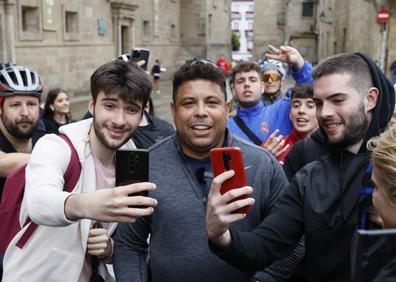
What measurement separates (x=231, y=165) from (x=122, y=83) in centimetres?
88

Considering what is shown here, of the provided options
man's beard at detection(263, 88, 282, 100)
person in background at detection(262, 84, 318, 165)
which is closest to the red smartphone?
person in background at detection(262, 84, 318, 165)

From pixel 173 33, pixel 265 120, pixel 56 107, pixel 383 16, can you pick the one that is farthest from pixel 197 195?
pixel 173 33

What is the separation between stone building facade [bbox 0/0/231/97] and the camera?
54.5 ft

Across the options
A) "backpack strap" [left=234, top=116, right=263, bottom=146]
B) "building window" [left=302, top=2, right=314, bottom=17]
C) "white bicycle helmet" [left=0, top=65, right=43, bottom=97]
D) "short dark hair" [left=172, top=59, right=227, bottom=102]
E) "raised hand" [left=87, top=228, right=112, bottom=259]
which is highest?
"building window" [left=302, top=2, right=314, bottom=17]

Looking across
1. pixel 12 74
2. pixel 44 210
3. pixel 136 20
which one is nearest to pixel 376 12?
pixel 136 20

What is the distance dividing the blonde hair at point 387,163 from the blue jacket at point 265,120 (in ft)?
9.45

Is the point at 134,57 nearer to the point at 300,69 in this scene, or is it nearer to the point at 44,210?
the point at 300,69

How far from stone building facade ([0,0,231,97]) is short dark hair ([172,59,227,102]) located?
14.3 m

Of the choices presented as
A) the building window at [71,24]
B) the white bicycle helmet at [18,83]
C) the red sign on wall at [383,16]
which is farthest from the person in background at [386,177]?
the red sign on wall at [383,16]

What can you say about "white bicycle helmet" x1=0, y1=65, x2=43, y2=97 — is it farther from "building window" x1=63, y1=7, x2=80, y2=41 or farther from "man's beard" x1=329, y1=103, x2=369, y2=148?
"building window" x1=63, y1=7, x2=80, y2=41

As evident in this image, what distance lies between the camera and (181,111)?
2.25 m

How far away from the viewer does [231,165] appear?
1.75 m

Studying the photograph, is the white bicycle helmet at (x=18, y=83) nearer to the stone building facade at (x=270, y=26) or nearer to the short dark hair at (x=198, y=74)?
the short dark hair at (x=198, y=74)

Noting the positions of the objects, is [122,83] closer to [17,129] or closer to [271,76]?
[17,129]
